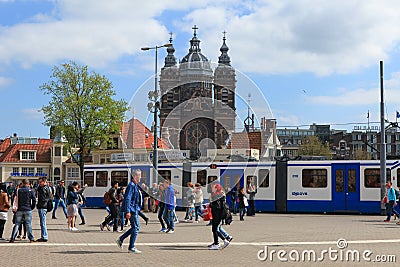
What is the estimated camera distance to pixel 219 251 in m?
15.7

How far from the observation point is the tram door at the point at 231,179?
36125 millimetres

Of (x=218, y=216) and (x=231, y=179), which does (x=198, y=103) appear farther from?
(x=218, y=216)

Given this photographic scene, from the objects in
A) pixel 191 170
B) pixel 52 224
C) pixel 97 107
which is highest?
pixel 97 107

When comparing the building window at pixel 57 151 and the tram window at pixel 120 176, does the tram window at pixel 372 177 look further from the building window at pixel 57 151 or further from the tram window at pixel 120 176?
the building window at pixel 57 151

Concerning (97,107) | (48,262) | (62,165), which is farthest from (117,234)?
(62,165)

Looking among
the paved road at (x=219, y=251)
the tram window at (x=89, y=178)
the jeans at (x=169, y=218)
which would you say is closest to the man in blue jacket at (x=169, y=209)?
the jeans at (x=169, y=218)

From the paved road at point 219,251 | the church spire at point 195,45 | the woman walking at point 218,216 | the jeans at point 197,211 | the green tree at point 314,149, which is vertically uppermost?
the church spire at point 195,45

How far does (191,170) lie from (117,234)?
17130mm

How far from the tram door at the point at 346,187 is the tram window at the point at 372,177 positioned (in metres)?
0.42

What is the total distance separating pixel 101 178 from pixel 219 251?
90.2 feet

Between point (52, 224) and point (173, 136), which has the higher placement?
point (173, 136)

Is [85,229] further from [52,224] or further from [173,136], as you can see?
[173,136]

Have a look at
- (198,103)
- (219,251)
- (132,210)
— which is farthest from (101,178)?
(219,251)

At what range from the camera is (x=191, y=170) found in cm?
3803
